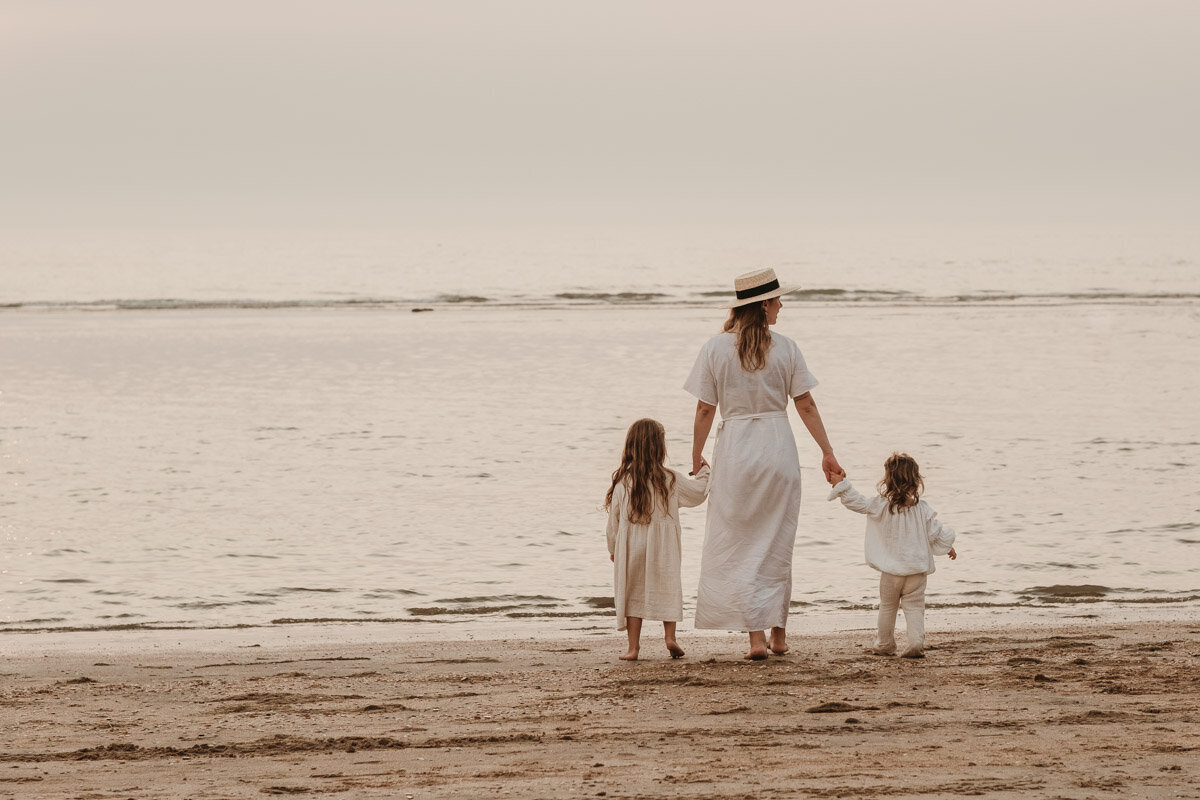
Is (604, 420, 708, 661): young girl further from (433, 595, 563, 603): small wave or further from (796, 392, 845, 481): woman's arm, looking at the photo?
(433, 595, 563, 603): small wave

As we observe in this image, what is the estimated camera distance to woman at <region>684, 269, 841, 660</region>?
6453mm

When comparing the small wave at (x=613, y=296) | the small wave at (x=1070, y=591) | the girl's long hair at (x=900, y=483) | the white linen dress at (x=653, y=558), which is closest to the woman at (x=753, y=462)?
the white linen dress at (x=653, y=558)

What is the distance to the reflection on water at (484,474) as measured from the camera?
8859mm

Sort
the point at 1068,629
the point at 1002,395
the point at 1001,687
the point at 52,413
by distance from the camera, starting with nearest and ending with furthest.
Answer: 1. the point at 1001,687
2. the point at 1068,629
3. the point at 52,413
4. the point at 1002,395

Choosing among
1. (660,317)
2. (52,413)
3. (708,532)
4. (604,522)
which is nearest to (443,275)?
(660,317)

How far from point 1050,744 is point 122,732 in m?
3.23

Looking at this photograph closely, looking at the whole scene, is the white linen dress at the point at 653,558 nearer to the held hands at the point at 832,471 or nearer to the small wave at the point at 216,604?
the held hands at the point at 832,471

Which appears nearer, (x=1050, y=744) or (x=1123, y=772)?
(x=1123, y=772)

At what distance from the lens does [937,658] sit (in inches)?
252

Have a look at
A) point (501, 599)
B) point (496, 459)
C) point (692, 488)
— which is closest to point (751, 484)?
point (692, 488)

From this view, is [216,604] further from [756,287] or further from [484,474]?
[484,474]

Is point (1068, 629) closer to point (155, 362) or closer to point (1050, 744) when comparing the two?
point (1050, 744)

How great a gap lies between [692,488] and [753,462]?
1.09ft

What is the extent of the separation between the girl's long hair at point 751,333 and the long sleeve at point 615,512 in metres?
0.82
